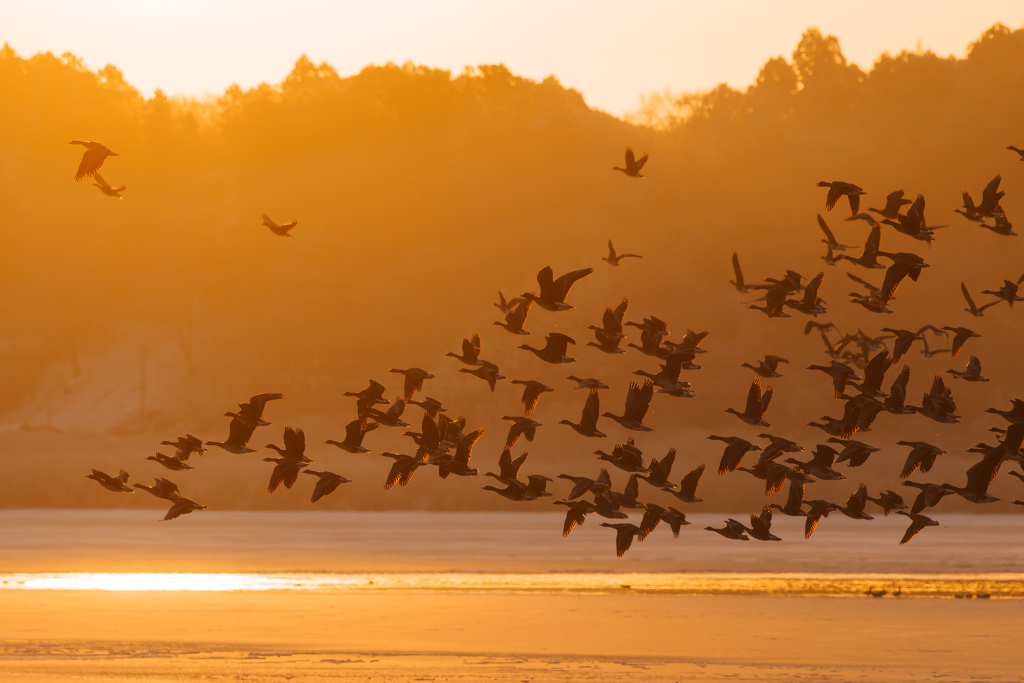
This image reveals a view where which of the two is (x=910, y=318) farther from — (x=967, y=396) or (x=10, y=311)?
(x=10, y=311)

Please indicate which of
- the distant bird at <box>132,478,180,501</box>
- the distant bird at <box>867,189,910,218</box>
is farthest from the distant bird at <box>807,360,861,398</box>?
the distant bird at <box>132,478,180,501</box>

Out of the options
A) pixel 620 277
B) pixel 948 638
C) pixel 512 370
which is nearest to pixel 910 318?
pixel 620 277

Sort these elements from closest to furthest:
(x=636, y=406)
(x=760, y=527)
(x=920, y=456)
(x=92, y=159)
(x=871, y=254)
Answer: (x=92, y=159), (x=871, y=254), (x=920, y=456), (x=636, y=406), (x=760, y=527)

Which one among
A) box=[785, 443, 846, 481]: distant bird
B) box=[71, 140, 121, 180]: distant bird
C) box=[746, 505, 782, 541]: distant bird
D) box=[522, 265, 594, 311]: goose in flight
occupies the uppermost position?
box=[71, 140, 121, 180]: distant bird

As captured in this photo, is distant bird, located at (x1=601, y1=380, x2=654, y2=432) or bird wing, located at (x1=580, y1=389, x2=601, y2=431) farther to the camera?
bird wing, located at (x1=580, y1=389, x2=601, y2=431)

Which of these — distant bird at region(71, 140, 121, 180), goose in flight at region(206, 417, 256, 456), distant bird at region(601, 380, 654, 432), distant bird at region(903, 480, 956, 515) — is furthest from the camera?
distant bird at region(903, 480, 956, 515)

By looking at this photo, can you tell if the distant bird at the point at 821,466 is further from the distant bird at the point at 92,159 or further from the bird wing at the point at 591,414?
the distant bird at the point at 92,159

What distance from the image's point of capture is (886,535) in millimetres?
64875

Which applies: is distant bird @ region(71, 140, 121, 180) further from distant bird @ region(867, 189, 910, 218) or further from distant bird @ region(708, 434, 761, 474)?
distant bird @ region(867, 189, 910, 218)

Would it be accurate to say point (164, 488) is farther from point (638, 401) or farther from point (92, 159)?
point (638, 401)

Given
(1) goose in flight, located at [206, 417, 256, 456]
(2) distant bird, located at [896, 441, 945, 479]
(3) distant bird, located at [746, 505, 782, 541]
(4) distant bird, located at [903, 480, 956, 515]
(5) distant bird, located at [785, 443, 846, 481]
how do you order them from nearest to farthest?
(2) distant bird, located at [896, 441, 945, 479] → (1) goose in flight, located at [206, 417, 256, 456] → (4) distant bird, located at [903, 480, 956, 515] → (5) distant bird, located at [785, 443, 846, 481] → (3) distant bird, located at [746, 505, 782, 541]

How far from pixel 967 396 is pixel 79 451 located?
178 feet

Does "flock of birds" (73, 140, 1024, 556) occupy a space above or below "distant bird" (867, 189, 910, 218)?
below

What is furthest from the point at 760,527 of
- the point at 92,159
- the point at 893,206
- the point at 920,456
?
the point at 92,159
